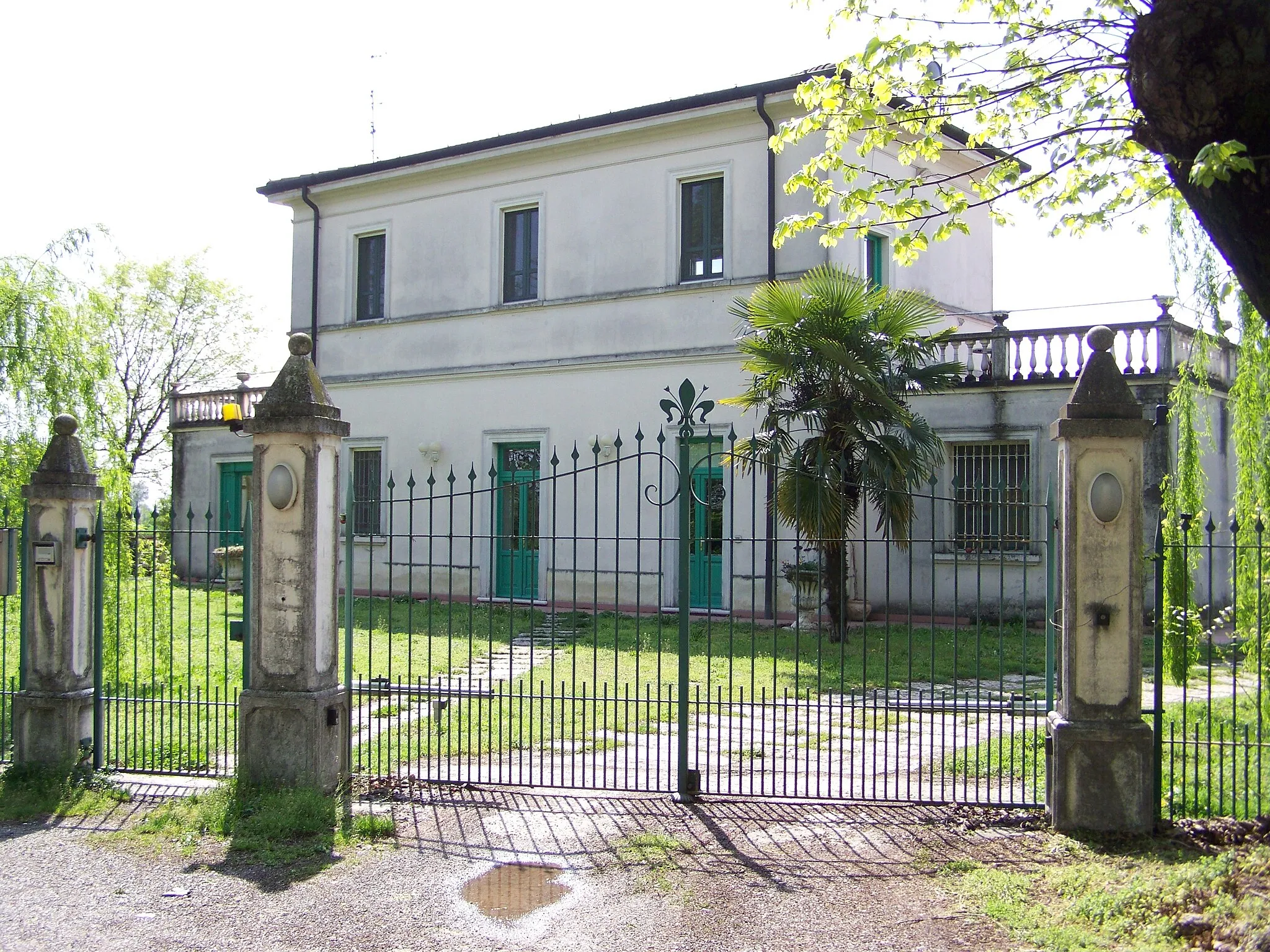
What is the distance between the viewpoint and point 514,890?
493 centimetres

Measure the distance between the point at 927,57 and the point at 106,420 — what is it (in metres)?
7.72

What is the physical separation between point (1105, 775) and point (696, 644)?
22.9 feet

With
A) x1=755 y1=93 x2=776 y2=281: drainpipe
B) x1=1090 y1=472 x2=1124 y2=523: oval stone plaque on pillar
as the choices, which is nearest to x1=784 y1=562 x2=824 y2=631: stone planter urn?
x1=755 y1=93 x2=776 y2=281: drainpipe

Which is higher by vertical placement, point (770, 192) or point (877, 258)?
point (770, 192)

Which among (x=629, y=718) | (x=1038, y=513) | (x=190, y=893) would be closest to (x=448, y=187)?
(x=1038, y=513)

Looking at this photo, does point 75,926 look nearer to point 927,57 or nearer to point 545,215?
point 927,57

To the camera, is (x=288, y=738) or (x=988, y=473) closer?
(x=288, y=738)

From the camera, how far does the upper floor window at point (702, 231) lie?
15.9m

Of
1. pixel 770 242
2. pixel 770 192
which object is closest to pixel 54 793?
pixel 770 242

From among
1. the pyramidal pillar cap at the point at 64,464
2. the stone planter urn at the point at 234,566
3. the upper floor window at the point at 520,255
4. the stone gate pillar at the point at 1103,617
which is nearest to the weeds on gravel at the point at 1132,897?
the stone gate pillar at the point at 1103,617

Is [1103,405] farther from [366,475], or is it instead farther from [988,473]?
[366,475]

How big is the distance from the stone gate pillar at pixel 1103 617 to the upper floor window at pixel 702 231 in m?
10.7

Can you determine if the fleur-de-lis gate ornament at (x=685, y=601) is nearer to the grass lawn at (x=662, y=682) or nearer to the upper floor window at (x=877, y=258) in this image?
the grass lawn at (x=662, y=682)

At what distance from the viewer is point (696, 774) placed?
6242mm
